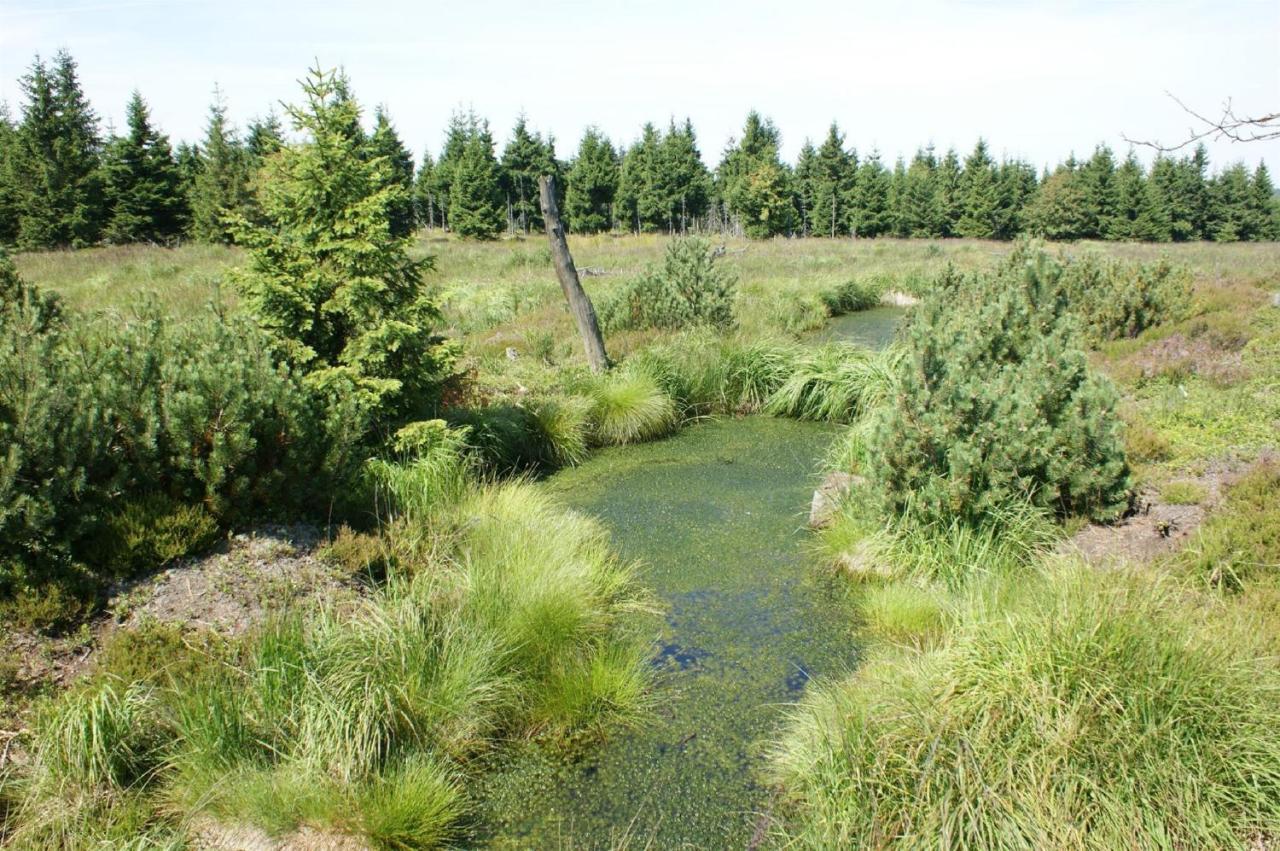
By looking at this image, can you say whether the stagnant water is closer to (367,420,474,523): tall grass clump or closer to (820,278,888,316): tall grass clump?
(367,420,474,523): tall grass clump

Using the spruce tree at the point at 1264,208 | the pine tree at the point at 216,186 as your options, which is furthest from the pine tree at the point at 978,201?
the pine tree at the point at 216,186

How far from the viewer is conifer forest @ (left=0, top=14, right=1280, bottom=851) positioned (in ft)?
10.0

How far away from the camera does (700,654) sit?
15.5 feet

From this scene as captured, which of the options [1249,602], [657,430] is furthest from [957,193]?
[1249,602]

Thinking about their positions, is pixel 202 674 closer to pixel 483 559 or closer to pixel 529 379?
pixel 483 559

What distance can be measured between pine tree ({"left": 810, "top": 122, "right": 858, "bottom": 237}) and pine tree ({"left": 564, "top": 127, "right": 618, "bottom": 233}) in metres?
13.3

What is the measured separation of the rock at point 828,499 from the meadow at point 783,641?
14 cm

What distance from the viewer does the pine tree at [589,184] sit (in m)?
44.4

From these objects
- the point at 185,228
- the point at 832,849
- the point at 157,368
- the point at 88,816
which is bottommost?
the point at 832,849

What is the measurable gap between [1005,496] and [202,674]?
15.8 feet

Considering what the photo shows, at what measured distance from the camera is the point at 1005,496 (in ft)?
17.3

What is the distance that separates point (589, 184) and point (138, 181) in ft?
72.0

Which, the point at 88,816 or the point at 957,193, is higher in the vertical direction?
the point at 957,193

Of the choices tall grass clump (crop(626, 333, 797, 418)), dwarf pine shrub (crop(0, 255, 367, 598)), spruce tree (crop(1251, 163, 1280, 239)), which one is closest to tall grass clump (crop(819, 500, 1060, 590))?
dwarf pine shrub (crop(0, 255, 367, 598))
